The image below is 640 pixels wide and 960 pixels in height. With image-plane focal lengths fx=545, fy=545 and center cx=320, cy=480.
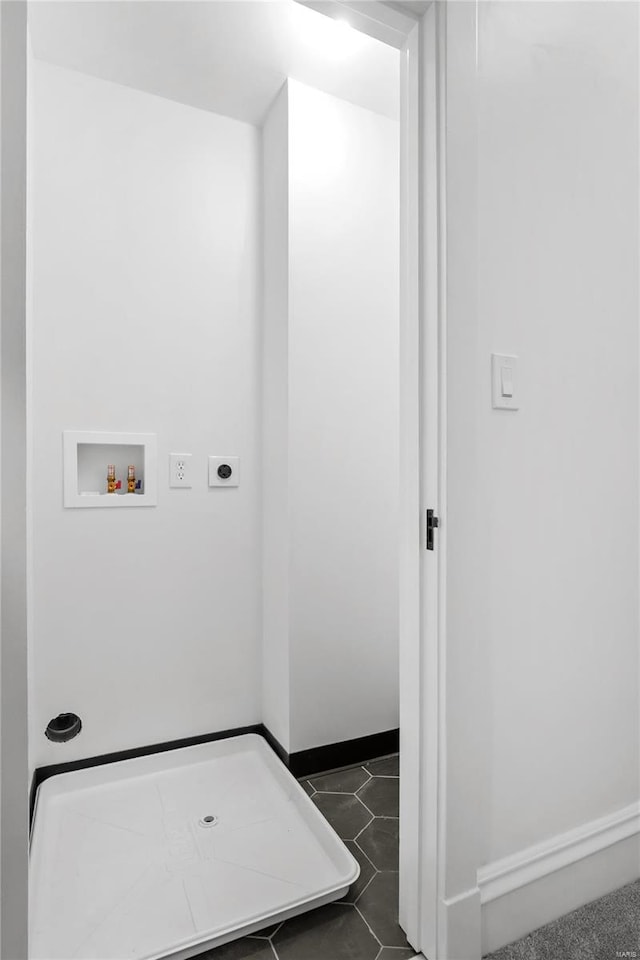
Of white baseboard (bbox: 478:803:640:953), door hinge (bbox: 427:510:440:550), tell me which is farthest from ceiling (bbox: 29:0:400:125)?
white baseboard (bbox: 478:803:640:953)

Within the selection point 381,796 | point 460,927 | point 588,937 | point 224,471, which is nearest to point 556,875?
point 588,937

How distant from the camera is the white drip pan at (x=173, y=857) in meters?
1.21

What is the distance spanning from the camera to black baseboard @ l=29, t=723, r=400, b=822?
6.10ft

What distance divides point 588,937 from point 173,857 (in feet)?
3.35

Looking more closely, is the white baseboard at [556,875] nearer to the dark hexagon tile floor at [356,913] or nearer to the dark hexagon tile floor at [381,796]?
the dark hexagon tile floor at [356,913]

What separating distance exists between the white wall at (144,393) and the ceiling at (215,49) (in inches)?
3.5

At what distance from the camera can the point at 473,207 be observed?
44.6 inches

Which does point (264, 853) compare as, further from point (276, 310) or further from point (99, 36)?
point (99, 36)

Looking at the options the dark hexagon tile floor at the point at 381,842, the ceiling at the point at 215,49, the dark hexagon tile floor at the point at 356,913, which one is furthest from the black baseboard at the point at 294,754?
the ceiling at the point at 215,49

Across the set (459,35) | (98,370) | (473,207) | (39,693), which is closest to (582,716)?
(473,207)

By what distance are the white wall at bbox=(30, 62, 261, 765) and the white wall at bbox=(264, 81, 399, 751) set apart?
0.47 ft

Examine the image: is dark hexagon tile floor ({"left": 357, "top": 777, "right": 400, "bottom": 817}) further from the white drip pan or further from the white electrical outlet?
the white electrical outlet

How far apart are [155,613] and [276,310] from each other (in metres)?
1.21

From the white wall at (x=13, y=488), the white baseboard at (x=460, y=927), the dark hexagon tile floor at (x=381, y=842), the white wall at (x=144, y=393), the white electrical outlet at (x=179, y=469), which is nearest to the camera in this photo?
the white wall at (x=13, y=488)
